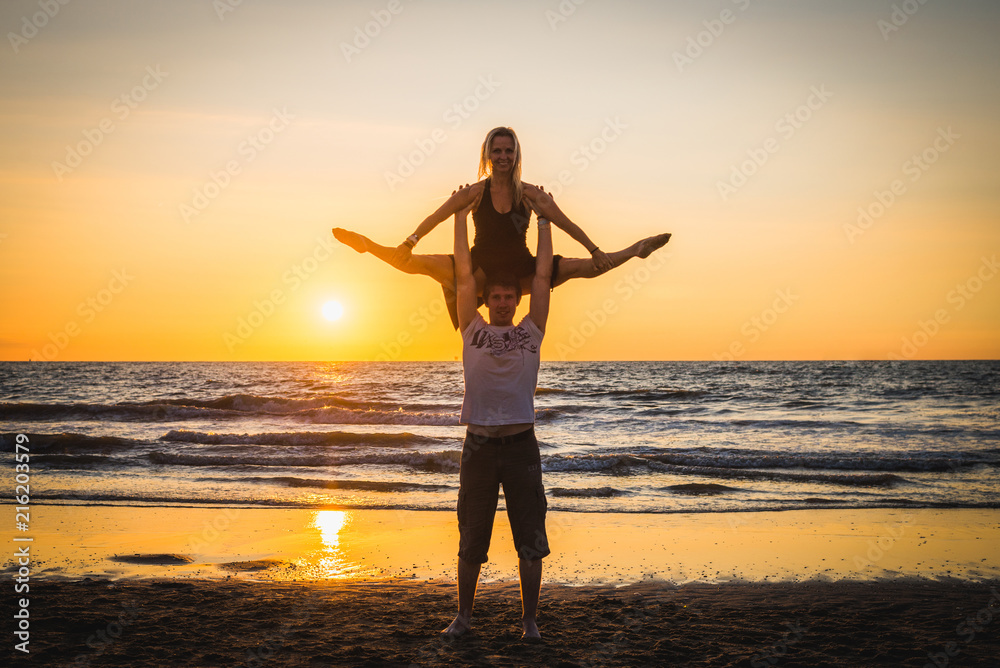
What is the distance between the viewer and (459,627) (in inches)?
177

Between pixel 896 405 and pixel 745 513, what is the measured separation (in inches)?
868

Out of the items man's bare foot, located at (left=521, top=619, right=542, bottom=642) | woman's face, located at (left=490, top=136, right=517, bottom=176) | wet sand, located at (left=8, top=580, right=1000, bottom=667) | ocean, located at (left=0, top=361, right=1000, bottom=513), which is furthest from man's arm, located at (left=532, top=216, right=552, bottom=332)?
ocean, located at (left=0, top=361, right=1000, bottom=513)

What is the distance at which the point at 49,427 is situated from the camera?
72.1 feet

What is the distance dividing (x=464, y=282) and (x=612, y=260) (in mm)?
1086

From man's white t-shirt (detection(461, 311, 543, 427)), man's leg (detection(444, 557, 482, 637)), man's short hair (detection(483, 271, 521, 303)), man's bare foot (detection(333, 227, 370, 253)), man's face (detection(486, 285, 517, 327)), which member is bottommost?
man's leg (detection(444, 557, 482, 637))

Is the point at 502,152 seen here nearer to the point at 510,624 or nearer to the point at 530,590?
the point at 530,590

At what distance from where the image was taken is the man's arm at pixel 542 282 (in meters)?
4.58

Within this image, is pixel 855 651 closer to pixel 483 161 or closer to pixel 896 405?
pixel 483 161

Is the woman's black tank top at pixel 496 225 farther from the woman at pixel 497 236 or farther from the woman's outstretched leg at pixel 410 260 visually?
the woman's outstretched leg at pixel 410 260

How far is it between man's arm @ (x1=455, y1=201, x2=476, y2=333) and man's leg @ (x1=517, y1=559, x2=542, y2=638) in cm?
153

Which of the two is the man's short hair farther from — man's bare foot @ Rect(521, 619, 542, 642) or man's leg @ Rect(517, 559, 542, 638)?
man's bare foot @ Rect(521, 619, 542, 642)

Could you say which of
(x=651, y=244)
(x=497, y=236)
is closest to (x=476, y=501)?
(x=497, y=236)

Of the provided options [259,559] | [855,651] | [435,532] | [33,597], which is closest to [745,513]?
[435,532]

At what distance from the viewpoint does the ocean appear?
10812mm
